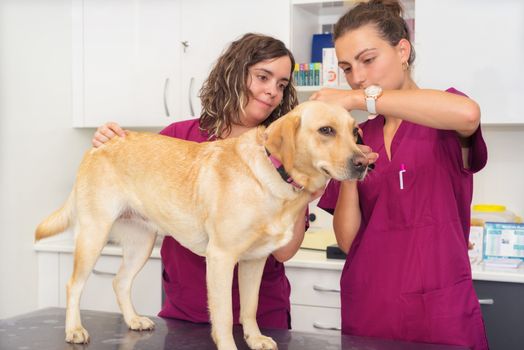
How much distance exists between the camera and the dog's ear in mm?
1220

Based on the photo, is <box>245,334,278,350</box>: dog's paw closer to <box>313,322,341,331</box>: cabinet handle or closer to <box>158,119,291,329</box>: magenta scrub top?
<box>158,119,291,329</box>: magenta scrub top

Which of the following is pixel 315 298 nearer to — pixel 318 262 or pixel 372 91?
pixel 318 262

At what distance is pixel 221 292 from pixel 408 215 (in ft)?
1.71

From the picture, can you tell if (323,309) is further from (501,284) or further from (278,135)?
(278,135)

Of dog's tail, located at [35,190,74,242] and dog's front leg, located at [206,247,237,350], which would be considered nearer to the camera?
dog's front leg, located at [206,247,237,350]

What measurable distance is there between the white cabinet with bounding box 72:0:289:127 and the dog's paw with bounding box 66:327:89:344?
168 cm

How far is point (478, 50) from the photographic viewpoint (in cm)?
255

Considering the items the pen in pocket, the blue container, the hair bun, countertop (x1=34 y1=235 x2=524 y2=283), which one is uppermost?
the blue container

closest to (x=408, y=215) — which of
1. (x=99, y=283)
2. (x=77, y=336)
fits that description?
(x=77, y=336)

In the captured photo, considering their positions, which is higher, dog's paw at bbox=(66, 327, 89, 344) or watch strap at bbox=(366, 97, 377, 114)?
watch strap at bbox=(366, 97, 377, 114)

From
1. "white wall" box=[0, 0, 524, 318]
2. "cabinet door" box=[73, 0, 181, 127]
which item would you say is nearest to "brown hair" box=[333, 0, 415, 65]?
"white wall" box=[0, 0, 524, 318]

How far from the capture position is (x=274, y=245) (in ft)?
4.37

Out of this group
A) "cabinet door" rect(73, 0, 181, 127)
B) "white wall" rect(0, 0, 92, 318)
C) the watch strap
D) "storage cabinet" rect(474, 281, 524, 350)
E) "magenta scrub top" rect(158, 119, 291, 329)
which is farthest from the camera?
"cabinet door" rect(73, 0, 181, 127)

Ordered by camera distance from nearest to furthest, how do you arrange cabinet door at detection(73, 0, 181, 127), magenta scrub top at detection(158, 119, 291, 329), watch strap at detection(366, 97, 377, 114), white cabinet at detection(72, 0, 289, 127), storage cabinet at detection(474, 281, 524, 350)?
watch strap at detection(366, 97, 377, 114) < magenta scrub top at detection(158, 119, 291, 329) < storage cabinet at detection(474, 281, 524, 350) < white cabinet at detection(72, 0, 289, 127) < cabinet door at detection(73, 0, 181, 127)
